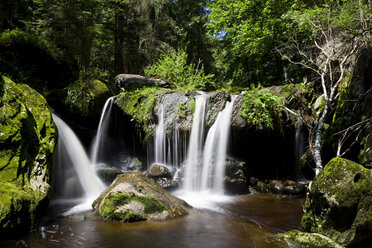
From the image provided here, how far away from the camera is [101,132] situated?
9.88 metres

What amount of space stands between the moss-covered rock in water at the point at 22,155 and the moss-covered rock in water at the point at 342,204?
4.99 m

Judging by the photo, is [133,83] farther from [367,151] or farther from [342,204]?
[342,204]

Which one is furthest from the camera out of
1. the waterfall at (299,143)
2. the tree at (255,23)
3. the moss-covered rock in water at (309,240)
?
the tree at (255,23)

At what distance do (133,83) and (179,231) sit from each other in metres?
8.43

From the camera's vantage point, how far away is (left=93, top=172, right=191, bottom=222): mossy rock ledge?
511cm

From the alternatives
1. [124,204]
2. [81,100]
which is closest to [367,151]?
[124,204]

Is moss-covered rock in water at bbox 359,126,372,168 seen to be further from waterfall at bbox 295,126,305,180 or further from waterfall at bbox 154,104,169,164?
waterfall at bbox 154,104,169,164

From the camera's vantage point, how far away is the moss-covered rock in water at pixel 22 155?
419 centimetres

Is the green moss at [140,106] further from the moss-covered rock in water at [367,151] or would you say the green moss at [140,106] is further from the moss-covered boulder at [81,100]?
the moss-covered rock in water at [367,151]

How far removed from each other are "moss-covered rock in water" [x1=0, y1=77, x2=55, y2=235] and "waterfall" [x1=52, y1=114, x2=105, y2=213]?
1788mm

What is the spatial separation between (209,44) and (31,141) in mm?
15362

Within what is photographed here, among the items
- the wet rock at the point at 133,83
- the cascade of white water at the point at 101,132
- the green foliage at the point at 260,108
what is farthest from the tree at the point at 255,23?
the cascade of white water at the point at 101,132

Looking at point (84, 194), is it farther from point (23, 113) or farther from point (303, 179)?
point (303, 179)

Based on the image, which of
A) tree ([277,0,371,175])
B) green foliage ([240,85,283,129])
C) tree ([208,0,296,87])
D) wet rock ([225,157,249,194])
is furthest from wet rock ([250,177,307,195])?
tree ([208,0,296,87])
